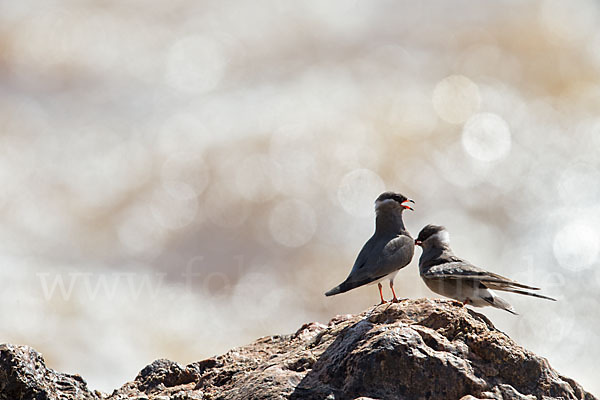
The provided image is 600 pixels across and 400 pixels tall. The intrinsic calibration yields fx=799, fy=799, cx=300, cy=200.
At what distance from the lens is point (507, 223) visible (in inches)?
642

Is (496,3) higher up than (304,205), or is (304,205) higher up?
(496,3)

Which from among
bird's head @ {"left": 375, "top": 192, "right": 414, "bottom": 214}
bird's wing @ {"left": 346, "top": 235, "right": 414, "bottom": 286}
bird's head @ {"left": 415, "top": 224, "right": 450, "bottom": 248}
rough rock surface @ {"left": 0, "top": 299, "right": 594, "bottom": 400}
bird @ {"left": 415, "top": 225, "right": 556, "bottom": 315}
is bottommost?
rough rock surface @ {"left": 0, "top": 299, "right": 594, "bottom": 400}

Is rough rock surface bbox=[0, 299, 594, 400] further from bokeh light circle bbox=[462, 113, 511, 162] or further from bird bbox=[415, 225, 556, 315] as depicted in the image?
bokeh light circle bbox=[462, 113, 511, 162]

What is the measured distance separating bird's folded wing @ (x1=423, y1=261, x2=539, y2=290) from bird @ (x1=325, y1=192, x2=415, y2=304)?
24 cm

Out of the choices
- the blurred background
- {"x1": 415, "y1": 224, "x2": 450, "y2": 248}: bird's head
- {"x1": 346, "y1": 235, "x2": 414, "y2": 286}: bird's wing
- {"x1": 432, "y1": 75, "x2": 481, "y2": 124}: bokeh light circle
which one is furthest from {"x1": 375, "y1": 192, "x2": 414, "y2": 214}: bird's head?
{"x1": 432, "y1": 75, "x2": 481, "y2": 124}: bokeh light circle

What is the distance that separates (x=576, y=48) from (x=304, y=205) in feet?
29.2

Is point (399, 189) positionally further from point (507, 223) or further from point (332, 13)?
point (332, 13)

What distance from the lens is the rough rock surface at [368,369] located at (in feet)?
13.7

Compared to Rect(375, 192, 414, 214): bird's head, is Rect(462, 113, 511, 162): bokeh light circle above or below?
above

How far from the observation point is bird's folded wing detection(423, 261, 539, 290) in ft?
18.9

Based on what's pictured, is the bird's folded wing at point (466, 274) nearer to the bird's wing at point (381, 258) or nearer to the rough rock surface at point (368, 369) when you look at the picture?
the bird's wing at point (381, 258)

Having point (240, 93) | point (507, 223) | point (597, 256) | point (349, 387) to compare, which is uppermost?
point (240, 93)

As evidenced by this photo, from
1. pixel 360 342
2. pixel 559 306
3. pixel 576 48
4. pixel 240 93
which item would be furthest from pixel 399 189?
pixel 360 342

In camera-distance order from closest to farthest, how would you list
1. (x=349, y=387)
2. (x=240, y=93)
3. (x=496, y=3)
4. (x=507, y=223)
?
(x=349, y=387) < (x=507, y=223) < (x=240, y=93) < (x=496, y=3)
